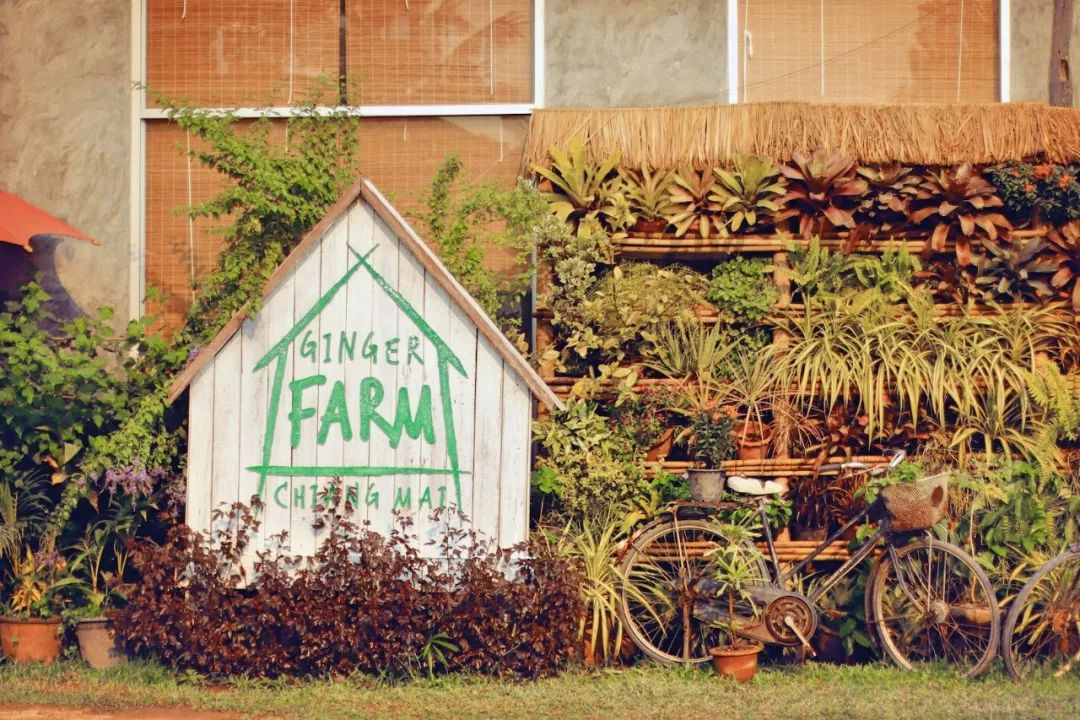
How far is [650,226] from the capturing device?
812 cm

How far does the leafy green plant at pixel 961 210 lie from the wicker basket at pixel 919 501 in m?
1.94

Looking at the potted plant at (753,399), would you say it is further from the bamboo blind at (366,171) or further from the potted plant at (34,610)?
the potted plant at (34,610)

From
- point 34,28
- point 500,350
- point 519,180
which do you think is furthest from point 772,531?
point 34,28

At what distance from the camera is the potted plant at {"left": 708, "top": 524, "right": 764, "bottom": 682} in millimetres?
6953

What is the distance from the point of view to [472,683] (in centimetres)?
675

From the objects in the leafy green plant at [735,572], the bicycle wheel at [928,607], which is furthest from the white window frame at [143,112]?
the bicycle wheel at [928,607]

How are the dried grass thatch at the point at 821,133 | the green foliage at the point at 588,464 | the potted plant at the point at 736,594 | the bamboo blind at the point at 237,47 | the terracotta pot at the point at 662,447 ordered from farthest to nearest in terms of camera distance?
1. the bamboo blind at the point at 237,47
2. the dried grass thatch at the point at 821,133
3. the terracotta pot at the point at 662,447
4. the green foliage at the point at 588,464
5. the potted plant at the point at 736,594

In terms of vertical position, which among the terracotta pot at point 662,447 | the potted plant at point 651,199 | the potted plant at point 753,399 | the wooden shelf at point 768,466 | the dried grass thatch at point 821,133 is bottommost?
the wooden shelf at point 768,466

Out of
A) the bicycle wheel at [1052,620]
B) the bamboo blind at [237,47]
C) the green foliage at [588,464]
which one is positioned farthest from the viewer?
the bamboo blind at [237,47]

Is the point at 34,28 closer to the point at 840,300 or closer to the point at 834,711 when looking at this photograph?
the point at 840,300

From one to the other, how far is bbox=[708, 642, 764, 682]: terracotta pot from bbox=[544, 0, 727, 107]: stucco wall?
12.8ft

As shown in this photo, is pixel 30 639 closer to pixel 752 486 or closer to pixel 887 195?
pixel 752 486

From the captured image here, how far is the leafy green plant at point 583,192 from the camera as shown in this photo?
8.02 metres

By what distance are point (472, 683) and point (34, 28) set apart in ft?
18.8
